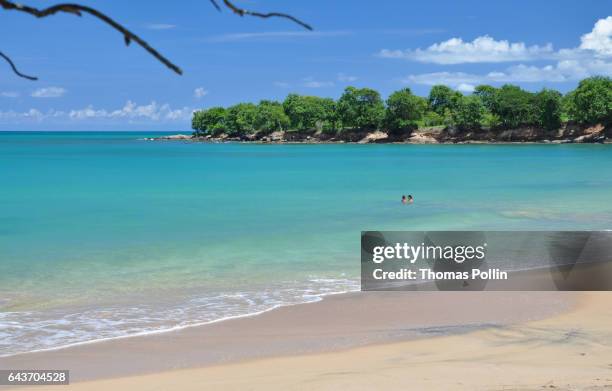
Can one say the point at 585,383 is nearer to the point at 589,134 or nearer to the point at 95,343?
the point at 95,343

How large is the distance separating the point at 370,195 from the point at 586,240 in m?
15.7

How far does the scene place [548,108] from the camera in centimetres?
11069

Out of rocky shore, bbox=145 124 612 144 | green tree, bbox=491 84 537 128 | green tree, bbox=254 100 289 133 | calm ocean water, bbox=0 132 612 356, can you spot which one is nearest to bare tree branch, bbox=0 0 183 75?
calm ocean water, bbox=0 132 612 356

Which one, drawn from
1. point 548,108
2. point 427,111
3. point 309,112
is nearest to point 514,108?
point 548,108

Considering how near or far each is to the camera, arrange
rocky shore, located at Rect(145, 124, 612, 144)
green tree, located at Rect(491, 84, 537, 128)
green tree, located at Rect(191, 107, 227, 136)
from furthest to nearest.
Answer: green tree, located at Rect(191, 107, 227, 136) < green tree, located at Rect(491, 84, 537, 128) < rocky shore, located at Rect(145, 124, 612, 144)

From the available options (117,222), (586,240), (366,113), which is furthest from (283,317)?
(366,113)

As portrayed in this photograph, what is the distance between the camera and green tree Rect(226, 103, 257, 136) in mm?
145750

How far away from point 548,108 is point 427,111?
29513mm

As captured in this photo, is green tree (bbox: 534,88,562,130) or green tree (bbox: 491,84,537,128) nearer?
green tree (bbox: 534,88,562,130)

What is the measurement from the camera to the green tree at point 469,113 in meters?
117

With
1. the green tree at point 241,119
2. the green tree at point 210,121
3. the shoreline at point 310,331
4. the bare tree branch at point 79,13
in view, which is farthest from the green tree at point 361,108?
the bare tree branch at point 79,13

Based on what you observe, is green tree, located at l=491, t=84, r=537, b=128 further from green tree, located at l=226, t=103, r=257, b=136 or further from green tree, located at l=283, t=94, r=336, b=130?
green tree, located at l=226, t=103, r=257, b=136

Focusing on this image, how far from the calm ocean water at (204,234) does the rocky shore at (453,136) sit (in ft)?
230

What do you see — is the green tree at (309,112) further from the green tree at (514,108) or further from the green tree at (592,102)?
the green tree at (592,102)
